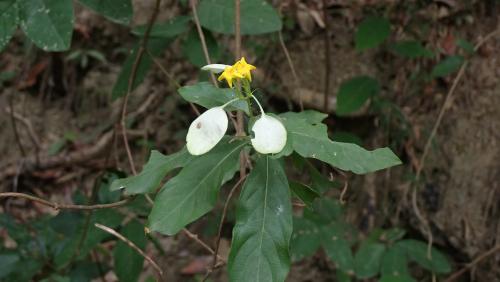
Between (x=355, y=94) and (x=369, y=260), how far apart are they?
2.29 ft

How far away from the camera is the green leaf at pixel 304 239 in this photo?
2115mm

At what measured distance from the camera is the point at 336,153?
1055 mm

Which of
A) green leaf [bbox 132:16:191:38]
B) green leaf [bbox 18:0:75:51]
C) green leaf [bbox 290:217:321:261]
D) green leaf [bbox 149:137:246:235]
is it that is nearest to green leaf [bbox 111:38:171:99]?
green leaf [bbox 132:16:191:38]

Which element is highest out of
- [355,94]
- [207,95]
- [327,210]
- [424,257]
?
[207,95]

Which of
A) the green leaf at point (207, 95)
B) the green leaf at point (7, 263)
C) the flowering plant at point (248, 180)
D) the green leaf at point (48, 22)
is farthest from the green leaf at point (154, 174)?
the green leaf at point (7, 263)

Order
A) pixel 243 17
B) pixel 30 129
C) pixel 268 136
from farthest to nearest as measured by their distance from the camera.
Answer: pixel 30 129
pixel 243 17
pixel 268 136

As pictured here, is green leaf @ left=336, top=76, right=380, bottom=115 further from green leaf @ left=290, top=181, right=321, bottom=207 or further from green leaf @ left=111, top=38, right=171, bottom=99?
green leaf @ left=290, top=181, right=321, bottom=207

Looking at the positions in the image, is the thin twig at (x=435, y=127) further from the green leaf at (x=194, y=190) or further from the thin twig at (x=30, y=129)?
the thin twig at (x=30, y=129)

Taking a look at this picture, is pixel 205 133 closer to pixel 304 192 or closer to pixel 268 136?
pixel 268 136

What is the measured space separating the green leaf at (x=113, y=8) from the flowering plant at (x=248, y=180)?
0.63 m

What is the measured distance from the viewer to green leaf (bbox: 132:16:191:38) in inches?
73.7

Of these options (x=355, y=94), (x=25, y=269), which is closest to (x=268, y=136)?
(x=25, y=269)

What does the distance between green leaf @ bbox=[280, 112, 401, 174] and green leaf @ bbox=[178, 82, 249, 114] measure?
0.41ft

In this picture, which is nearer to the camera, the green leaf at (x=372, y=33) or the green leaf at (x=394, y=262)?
the green leaf at (x=394, y=262)
